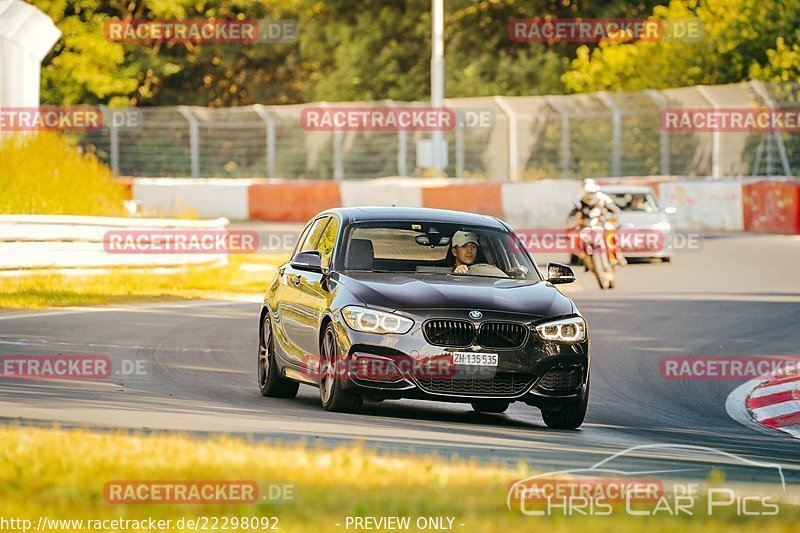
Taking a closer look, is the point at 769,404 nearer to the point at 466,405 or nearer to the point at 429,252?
the point at 466,405

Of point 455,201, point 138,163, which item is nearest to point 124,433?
point 455,201

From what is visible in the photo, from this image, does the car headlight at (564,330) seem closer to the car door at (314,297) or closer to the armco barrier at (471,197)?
the car door at (314,297)

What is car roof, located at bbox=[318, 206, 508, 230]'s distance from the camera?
41.0 ft

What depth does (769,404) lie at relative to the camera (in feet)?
45.9

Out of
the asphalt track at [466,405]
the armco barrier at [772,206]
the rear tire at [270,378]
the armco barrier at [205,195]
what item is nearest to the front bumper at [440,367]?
the asphalt track at [466,405]

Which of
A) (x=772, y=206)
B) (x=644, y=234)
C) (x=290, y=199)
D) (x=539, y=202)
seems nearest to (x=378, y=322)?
(x=644, y=234)

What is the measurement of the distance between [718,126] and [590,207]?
14.6 meters

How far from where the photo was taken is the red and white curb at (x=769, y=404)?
12995 mm

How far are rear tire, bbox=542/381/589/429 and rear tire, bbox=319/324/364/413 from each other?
4.31 ft

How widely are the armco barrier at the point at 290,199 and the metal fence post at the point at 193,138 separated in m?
3.72

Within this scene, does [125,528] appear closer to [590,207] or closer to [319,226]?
[319,226]

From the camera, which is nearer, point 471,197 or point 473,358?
point 473,358

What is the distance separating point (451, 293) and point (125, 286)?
12.9m

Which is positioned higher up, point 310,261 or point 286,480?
point 310,261
